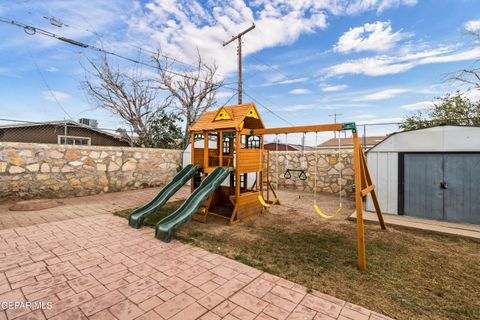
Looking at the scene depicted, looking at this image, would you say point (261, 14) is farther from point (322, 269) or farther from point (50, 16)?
point (322, 269)

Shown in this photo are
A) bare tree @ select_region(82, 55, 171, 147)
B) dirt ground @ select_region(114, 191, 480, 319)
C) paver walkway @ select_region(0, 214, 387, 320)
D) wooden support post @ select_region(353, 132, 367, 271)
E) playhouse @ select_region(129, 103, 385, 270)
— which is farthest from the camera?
bare tree @ select_region(82, 55, 171, 147)

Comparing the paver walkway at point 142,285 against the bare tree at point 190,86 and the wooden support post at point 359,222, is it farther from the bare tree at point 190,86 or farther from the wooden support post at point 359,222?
the bare tree at point 190,86

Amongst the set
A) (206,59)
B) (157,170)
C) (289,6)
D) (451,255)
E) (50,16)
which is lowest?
(451,255)

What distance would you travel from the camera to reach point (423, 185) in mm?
5586

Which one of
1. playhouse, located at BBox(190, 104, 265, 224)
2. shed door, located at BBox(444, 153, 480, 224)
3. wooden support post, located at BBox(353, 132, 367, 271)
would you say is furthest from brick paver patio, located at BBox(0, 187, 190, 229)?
shed door, located at BBox(444, 153, 480, 224)

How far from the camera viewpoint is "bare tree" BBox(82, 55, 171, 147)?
44.8 ft

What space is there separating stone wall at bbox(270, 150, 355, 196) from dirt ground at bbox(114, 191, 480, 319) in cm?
416

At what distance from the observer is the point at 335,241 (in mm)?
4168

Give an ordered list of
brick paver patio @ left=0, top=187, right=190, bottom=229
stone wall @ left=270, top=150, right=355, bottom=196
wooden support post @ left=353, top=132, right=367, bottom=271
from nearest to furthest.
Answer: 1. wooden support post @ left=353, top=132, right=367, bottom=271
2. brick paver patio @ left=0, top=187, right=190, bottom=229
3. stone wall @ left=270, top=150, right=355, bottom=196

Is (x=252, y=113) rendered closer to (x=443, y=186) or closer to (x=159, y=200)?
(x=159, y=200)

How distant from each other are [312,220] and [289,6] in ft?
27.9

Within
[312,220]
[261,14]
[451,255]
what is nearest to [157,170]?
[312,220]

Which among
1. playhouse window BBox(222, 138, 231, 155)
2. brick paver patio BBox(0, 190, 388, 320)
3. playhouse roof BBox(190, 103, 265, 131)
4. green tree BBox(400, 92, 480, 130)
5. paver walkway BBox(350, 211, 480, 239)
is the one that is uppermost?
green tree BBox(400, 92, 480, 130)

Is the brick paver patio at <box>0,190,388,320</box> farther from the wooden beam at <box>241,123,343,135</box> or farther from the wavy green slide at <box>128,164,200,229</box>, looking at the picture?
A: the wooden beam at <box>241,123,343,135</box>
